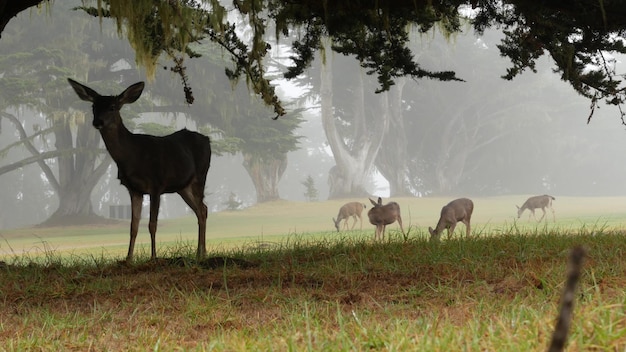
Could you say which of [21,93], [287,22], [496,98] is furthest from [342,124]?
[287,22]

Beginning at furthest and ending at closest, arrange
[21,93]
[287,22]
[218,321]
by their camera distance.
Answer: [21,93], [287,22], [218,321]

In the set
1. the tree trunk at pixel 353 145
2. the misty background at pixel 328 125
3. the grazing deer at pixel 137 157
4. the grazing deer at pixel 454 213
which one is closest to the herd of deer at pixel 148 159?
the grazing deer at pixel 137 157

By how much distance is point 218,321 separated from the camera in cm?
414

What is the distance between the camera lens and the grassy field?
3.05 m

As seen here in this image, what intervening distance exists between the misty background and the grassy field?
81.1ft

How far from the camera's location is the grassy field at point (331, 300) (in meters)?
3.05

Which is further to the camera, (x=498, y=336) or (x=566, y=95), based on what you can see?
(x=566, y=95)

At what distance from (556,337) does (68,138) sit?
39.5 metres

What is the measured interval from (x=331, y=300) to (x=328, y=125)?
1661 inches

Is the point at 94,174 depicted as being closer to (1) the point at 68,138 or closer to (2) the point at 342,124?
(1) the point at 68,138

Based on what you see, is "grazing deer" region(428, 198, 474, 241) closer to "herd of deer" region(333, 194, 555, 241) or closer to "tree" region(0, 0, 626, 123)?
"herd of deer" region(333, 194, 555, 241)

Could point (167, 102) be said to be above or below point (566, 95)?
below

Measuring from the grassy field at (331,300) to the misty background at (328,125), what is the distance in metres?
24.7

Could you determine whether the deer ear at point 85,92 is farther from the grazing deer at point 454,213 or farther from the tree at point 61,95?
the tree at point 61,95
